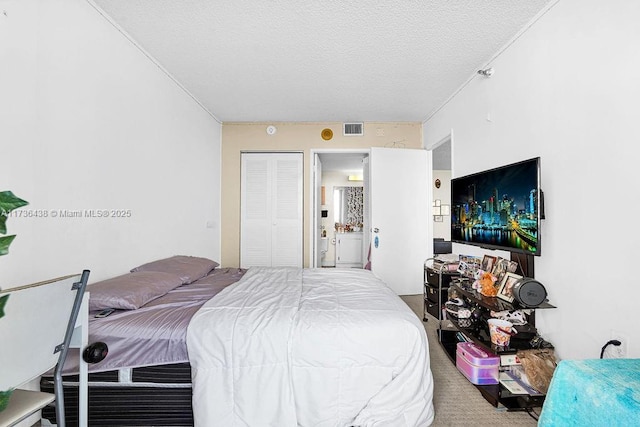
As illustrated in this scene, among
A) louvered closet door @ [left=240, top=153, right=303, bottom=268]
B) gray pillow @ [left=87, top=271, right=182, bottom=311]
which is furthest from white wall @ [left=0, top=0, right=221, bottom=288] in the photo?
louvered closet door @ [left=240, top=153, right=303, bottom=268]

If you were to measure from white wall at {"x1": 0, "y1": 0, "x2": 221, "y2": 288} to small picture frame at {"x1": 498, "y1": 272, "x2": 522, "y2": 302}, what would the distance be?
280cm

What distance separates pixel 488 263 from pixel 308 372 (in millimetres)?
1815

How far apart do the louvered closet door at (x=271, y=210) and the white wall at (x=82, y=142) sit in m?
1.47

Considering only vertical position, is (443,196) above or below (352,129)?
below

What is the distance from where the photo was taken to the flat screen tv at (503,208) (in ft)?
5.91

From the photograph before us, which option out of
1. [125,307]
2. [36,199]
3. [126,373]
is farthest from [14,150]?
[126,373]

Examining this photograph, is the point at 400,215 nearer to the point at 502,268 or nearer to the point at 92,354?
the point at 502,268

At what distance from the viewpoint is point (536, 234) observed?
1.77 meters

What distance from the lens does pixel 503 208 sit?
2.10 m

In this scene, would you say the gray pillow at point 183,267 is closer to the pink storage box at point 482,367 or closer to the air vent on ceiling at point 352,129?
the pink storage box at point 482,367

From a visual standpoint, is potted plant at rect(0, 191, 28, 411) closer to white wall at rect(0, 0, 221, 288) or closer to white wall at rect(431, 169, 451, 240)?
white wall at rect(0, 0, 221, 288)

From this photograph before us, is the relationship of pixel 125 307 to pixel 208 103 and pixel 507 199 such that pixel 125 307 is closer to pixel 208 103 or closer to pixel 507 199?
pixel 507 199

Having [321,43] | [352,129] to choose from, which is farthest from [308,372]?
[352,129]

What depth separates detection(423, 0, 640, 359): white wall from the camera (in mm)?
1406
